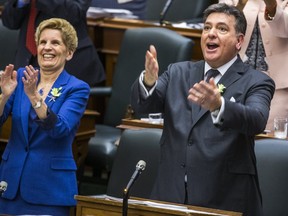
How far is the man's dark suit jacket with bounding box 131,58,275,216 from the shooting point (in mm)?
3439

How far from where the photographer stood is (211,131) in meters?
3.46

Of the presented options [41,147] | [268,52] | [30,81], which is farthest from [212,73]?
[268,52]

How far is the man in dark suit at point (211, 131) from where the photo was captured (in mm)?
3438

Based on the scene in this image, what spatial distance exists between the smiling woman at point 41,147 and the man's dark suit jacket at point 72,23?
0.84m

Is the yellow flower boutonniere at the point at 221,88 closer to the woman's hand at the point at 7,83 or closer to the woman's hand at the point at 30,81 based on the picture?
the woman's hand at the point at 30,81

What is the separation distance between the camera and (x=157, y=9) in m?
6.87

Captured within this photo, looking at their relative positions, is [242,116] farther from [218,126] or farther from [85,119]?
[85,119]

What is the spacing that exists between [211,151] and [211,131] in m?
0.08

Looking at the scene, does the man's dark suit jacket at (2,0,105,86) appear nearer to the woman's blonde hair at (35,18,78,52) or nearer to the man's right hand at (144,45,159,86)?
the woman's blonde hair at (35,18,78,52)

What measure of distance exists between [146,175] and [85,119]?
3.81 ft

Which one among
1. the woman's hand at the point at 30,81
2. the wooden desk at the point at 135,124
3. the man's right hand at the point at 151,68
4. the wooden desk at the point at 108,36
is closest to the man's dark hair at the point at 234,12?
the man's right hand at the point at 151,68

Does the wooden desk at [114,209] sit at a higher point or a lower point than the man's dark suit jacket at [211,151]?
lower

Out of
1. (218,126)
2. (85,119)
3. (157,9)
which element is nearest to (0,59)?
(85,119)

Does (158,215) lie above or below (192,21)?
below
